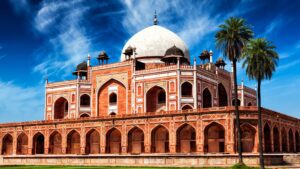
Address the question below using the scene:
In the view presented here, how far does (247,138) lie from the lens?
120ft

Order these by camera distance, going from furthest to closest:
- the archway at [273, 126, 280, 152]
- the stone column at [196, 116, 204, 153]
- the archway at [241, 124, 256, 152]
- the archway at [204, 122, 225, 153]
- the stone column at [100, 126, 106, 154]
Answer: the stone column at [100, 126, 106, 154] → the archway at [273, 126, 280, 152] → the archway at [204, 122, 225, 153] → the stone column at [196, 116, 204, 153] → the archway at [241, 124, 256, 152]

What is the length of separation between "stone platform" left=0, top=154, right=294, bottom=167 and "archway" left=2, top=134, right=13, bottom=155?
1177 cm

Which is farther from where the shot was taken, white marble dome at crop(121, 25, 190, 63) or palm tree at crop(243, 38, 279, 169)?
white marble dome at crop(121, 25, 190, 63)

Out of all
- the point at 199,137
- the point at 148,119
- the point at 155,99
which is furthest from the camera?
the point at 155,99

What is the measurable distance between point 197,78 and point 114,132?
35.5 ft

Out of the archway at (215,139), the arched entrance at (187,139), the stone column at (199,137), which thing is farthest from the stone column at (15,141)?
the archway at (215,139)

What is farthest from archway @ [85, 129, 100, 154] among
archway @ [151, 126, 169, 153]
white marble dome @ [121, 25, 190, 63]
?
white marble dome @ [121, 25, 190, 63]

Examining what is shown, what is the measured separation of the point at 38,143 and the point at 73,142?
18.3 feet

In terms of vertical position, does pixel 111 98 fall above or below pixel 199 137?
above

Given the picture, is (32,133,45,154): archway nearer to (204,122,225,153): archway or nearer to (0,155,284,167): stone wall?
(0,155,284,167): stone wall

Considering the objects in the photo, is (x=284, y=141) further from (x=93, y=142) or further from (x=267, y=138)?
(x=93, y=142)

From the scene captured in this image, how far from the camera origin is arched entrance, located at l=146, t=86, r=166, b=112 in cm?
4706

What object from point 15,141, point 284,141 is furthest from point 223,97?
point 15,141

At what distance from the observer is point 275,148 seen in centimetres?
4100
